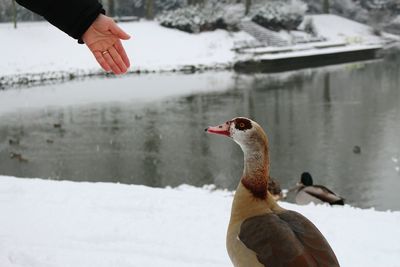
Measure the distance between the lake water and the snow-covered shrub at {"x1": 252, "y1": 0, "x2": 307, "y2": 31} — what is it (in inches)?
664

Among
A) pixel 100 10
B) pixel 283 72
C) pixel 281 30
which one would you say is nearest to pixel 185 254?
pixel 100 10

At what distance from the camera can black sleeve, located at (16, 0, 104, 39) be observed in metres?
2.47

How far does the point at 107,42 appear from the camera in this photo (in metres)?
2.83

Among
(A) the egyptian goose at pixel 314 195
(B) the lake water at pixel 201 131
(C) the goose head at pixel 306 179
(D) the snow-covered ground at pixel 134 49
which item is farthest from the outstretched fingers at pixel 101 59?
(D) the snow-covered ground at pixel 134 49

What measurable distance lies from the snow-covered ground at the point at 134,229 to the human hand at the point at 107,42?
186cm

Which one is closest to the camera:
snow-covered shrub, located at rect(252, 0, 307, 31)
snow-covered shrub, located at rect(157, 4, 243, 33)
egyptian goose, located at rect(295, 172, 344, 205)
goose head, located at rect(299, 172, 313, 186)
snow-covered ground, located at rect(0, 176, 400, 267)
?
snow-covered ground, located at rect(0, 176, 400, 267)

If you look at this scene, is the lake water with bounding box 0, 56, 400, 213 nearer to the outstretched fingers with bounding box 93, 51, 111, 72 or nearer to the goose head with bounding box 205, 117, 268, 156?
the goose head with bounding box 205, 117, 268, 156

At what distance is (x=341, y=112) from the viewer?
1922 cm

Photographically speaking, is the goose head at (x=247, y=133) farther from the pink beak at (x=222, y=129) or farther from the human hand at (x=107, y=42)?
the human hand at (x=107, y=42)

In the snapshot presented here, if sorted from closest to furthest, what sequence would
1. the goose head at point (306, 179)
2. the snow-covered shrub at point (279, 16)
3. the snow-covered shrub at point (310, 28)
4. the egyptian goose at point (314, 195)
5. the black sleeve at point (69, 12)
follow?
the black sleeve at point (69, 12)
the egyptian goose at point (314, 195)
the goose head at point (306, 179)
the snow-covered shrub at point (279, 16)
the snow-covered shrub at point (310, 28)

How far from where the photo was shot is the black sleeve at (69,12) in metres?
2.47

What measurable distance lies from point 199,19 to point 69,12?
130ft

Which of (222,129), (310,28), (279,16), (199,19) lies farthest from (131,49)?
(222,129)

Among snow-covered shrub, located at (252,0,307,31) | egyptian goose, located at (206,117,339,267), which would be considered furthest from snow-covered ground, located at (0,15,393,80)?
egyptian goose, located at (206,117,339,267)
